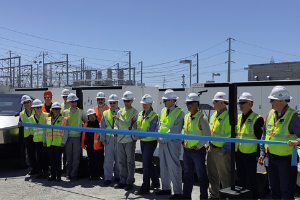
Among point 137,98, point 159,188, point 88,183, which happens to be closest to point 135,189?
point 159,188

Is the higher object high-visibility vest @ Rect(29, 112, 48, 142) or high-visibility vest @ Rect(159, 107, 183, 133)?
high-visibility vest @ Rect(159, 107, 183, 133)

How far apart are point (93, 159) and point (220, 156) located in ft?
10.4

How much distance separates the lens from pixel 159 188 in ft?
21.5

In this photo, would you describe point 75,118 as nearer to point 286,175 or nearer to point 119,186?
point 119,186

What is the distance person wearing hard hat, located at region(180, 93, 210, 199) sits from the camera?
5.39 meters

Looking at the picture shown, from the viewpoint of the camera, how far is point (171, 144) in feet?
19.4

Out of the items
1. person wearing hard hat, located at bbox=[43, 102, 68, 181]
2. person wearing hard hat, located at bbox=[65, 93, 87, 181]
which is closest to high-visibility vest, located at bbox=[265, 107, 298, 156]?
person wearing hard hat, located at bbox=[65, 93, 87, 181]

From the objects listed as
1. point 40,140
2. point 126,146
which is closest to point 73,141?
point 40,140

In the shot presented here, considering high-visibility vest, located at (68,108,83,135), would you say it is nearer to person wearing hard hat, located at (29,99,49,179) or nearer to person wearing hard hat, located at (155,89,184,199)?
person wearing hard hat, located at (29,99,49,179)

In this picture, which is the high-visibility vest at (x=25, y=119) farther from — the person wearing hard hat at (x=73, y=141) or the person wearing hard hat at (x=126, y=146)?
the person wearing hard hat at (x=126, y=146)

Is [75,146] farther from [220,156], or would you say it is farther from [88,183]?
[220,156]

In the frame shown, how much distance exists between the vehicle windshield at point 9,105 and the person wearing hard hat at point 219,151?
5637mm

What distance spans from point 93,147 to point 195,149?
2.85 m

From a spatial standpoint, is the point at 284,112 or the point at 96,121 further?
the point at 96,121
